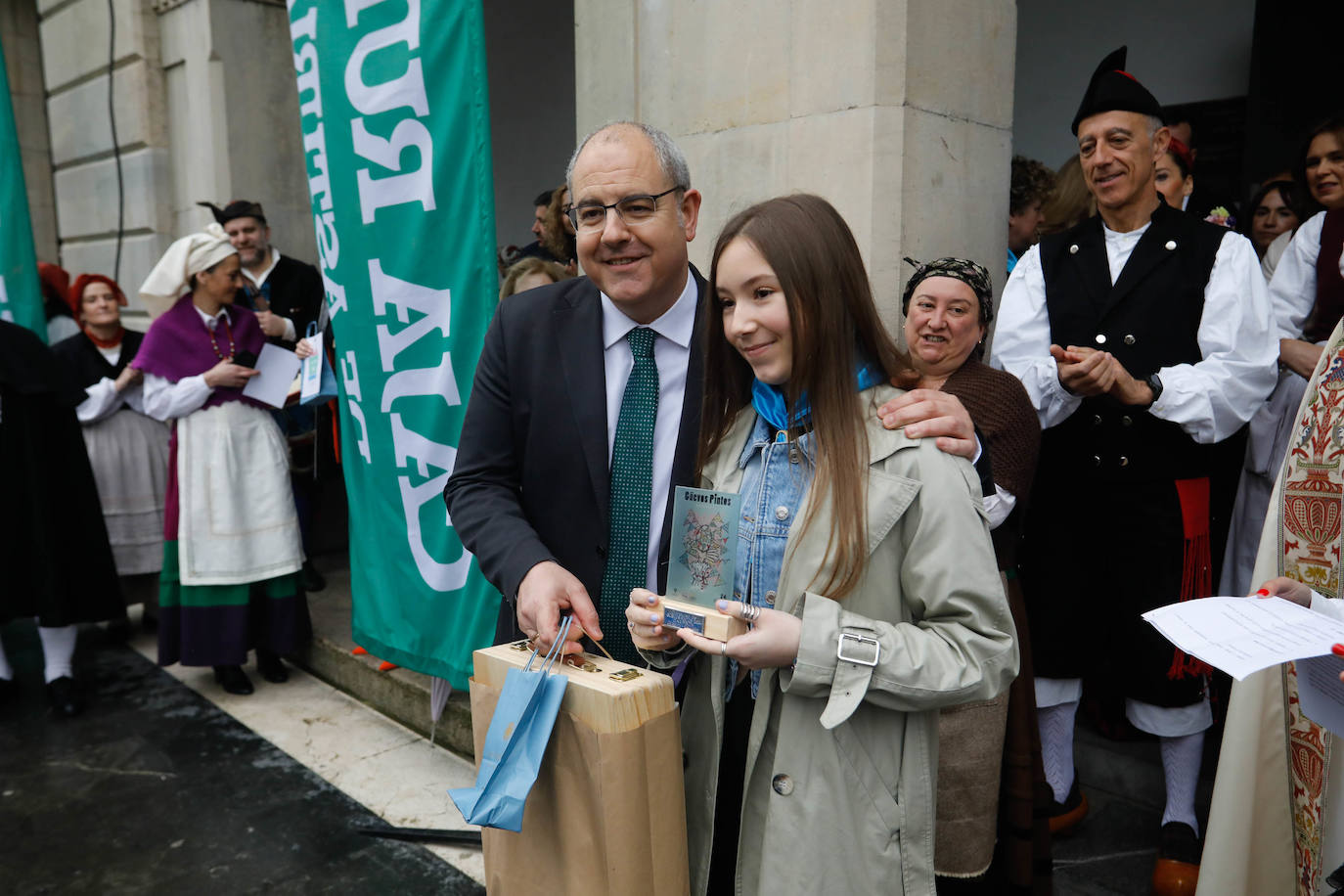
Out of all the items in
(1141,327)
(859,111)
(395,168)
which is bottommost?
(1141,327)

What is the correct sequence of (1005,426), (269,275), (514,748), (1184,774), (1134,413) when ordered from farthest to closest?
(269,275) → (1184,774) → (1134,413) → (1005,426) → (514,748)

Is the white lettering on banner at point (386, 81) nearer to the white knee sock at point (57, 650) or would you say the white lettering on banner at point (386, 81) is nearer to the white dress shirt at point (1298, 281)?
the white dress shirt at point (1298, 281)

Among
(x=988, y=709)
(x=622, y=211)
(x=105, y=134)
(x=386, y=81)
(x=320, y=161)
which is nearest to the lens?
(x=622, y=211)

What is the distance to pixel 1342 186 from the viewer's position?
3086 mm

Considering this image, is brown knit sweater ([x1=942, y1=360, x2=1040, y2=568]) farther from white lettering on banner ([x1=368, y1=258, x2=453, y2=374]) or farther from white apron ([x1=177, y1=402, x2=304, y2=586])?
white apron ([x1=177, y1=402, x2=304, y2=586])

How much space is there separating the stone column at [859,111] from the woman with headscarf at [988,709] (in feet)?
1.59

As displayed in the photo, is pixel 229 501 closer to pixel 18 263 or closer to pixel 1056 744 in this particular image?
pixel 18 263

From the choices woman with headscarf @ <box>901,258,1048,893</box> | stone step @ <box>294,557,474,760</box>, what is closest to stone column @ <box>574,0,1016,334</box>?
woman with headscarf @ <box>901,258,1048,893</box>

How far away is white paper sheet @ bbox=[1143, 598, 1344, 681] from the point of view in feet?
4.57

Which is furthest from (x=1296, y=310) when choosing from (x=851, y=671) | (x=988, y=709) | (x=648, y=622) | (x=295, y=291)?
(x=295, y=291)

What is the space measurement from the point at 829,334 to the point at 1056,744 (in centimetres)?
199

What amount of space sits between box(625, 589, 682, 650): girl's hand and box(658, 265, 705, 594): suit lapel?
43 centimetres

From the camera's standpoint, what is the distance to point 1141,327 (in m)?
2.63

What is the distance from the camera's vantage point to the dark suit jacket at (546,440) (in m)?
2.05
